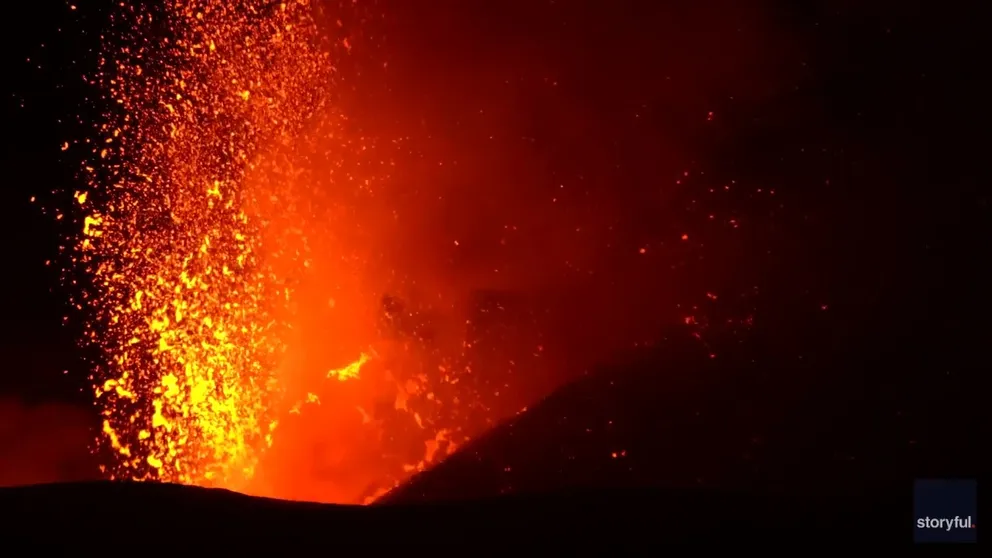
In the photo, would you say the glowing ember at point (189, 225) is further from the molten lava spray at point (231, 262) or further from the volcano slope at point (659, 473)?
the volcano slope at point (659, 473)

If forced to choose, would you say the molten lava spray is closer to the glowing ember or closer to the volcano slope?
the glowing ember

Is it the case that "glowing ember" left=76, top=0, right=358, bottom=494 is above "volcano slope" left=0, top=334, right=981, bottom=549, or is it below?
above

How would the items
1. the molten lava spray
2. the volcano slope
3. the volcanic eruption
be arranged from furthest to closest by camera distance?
1. the molten lava spray
2. the volcanic eruption
3. the volcano slope

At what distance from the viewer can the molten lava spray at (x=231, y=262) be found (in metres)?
5.32

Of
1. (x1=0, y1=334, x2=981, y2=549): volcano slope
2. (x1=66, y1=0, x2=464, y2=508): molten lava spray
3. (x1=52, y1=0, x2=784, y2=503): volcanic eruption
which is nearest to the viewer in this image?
(x1=0, y1=334, x2=981, y2=549): volcano slope

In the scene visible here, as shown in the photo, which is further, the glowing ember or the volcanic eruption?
the glowing ember

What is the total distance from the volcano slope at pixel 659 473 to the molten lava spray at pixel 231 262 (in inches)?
47.2

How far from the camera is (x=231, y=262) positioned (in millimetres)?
5559

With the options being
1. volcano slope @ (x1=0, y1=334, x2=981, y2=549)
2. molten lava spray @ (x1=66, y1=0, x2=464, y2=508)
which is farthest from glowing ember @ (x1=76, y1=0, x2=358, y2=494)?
volcano slope @ (x1=0, y1=334, x2=981, y2=549)

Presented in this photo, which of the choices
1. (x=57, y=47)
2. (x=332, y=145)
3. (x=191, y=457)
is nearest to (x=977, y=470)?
(x=332, y=145)

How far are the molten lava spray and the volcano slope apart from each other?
1198mm

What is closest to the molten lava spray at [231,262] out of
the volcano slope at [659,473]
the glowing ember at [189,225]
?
the glowing ember at [189,225]

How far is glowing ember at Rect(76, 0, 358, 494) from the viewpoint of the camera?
5332 mm

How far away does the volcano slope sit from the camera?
2404mm
